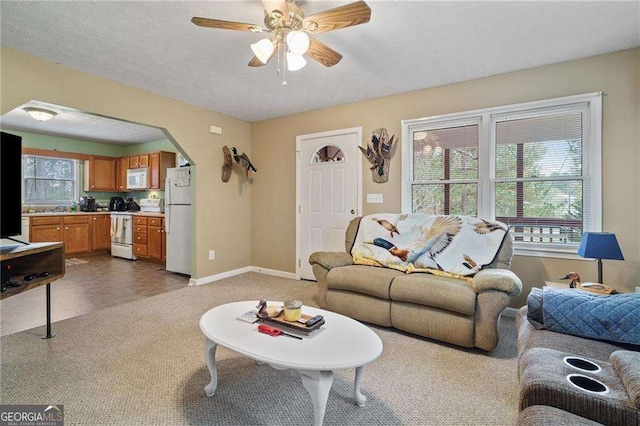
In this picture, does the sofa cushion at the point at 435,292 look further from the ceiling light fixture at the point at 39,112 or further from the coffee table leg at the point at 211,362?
the ceiling light fixture at the point at 39,112

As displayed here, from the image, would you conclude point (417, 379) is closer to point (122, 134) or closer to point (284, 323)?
point (284, 323)

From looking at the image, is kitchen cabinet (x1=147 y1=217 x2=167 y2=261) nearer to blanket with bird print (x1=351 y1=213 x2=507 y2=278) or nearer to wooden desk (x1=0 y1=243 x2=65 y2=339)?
wooden desk (x1=0 y1=243 x2=65 y2=339)

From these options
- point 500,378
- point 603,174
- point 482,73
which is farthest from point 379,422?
point 482,73

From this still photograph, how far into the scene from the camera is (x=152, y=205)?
240 inches

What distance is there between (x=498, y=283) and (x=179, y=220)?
431 centimetres

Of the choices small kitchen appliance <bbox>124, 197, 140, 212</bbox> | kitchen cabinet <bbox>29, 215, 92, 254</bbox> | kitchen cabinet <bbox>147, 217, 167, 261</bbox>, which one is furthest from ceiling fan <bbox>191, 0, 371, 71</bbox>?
small kitchen appliance <bbox>124, 197, 140, 212</bbox>

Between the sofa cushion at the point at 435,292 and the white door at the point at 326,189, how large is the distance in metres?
1.55

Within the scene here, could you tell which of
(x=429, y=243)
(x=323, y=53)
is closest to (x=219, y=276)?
(x=429, y=243)

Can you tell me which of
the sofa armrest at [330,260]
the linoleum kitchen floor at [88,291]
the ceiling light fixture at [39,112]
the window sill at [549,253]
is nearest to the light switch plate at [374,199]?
the sofa armrest at [330,260]

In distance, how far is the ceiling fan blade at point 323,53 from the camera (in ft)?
7.00

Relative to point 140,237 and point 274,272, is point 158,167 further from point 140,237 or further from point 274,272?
point 274,272

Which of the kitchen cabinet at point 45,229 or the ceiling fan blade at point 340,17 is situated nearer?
the ceiling fan blade at point 340,17

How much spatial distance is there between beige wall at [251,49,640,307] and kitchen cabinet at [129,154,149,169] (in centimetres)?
330

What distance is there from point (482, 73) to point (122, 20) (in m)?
3.22
